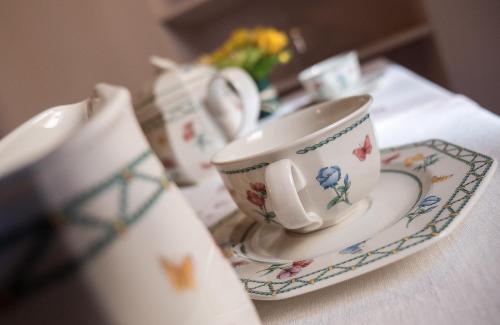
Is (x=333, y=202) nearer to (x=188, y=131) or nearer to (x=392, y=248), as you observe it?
(x=392, y=248)

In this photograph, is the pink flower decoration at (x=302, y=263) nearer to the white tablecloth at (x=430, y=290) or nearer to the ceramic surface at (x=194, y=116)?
the white tablecloth at (x=430, y=290)

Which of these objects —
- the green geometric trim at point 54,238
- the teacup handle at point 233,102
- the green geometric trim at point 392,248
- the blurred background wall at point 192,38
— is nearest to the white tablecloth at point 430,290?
the green geometric trim at point 392,248

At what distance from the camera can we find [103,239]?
0.56ft

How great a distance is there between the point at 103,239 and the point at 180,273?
0.13ft

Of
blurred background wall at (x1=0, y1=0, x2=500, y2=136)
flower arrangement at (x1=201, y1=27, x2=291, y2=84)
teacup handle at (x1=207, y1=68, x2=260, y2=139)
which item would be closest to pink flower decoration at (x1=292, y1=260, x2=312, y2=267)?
teacup handle at (x1=207, y1=68, x2=260, y2=139)

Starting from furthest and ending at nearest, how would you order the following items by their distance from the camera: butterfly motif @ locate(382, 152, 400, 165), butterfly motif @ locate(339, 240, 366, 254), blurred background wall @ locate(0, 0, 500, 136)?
blurred background wall @ locate(0, 0, 500, 136), butterfly motif @ locate(382, 152, 400, 165), butterfly motif @ locate(339, 240, 366, 254)

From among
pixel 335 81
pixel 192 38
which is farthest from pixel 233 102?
pixel 192 38

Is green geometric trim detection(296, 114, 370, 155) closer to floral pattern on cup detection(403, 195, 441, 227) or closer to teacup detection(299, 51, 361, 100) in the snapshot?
floral pattern on cup detection(403, 195, 441, 227)

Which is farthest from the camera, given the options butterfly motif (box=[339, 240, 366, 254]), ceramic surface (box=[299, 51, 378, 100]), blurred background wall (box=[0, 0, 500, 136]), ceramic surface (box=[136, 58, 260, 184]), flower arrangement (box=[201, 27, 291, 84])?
blurred background wall (box=[0, 0, 500, 136])

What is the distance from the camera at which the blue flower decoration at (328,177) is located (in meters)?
0.30

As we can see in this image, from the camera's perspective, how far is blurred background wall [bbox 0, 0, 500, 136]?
148 cm

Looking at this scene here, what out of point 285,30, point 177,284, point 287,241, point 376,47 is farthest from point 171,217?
point 285,30

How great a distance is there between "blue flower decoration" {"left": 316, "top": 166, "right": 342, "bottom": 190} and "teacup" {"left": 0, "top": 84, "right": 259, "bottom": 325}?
4.4 inches

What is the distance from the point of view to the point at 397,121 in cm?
59
